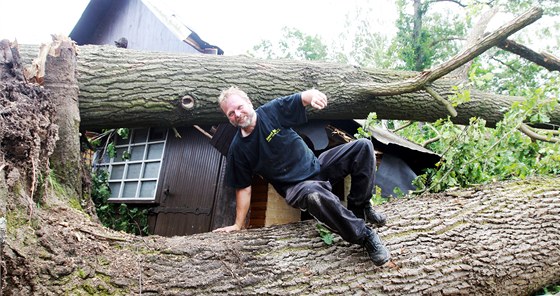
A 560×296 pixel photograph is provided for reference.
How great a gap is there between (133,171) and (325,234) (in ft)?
18.9

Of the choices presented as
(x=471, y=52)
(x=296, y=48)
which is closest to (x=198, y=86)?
(x=471, y=52)

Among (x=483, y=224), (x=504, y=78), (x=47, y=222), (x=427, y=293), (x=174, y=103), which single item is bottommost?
(x=427, y=293)

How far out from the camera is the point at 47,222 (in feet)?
7.29

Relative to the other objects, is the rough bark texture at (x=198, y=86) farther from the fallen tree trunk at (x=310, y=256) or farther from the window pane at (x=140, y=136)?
the window pane at (x=140, y=136)

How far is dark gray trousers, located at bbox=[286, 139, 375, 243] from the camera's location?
2.52 m

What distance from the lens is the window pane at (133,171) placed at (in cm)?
751

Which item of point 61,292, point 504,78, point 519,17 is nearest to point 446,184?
point 519,17

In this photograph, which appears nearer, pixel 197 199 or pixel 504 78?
pixel 197 199

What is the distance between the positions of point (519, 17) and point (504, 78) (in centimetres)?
1511

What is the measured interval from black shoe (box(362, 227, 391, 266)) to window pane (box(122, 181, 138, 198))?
230 inches

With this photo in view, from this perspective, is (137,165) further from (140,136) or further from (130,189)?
(140,136)

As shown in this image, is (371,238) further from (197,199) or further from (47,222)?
(197,199)

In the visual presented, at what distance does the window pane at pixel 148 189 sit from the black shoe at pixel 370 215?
5013 millimetres

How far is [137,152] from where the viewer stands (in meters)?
7.67
